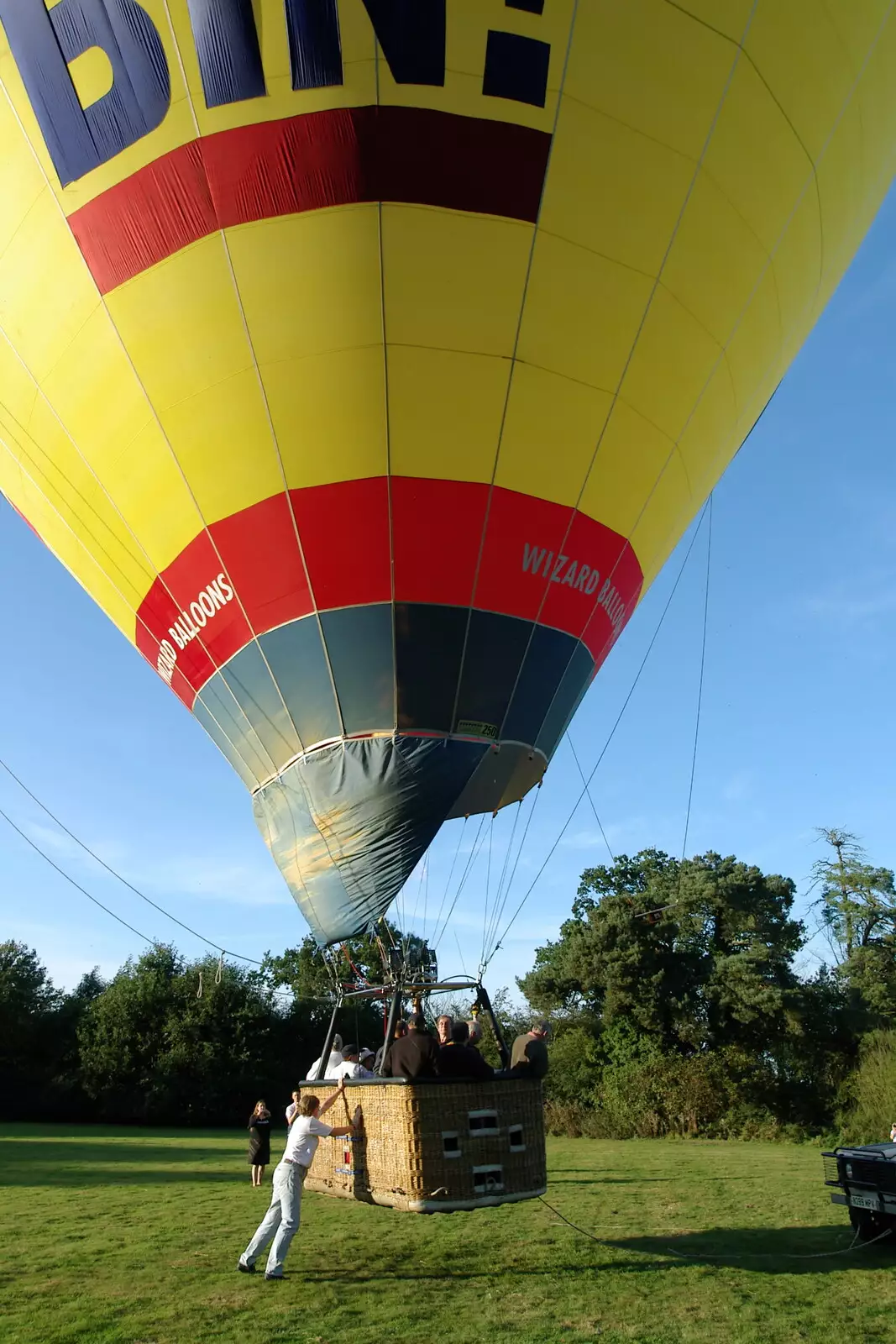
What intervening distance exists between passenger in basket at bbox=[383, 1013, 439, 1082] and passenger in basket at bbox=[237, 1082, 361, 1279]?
447 millimetres

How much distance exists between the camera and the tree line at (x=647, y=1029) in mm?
21359

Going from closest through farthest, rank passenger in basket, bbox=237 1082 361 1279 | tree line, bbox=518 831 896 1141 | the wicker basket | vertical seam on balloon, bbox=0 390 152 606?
1. the wicker basket
2. passenger in basket, bbox=237 1082 361 1279
3. vertical seam on balloon, bbox=0 390 152 606
4. tree line, bbox=518 831 896 1141

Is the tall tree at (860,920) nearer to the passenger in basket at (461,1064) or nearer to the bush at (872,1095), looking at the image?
the bush at (872,1095)

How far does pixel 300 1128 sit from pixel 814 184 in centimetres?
692

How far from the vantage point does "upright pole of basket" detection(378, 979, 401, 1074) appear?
470cm

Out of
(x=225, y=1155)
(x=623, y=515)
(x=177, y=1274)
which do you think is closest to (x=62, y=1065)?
(x=225, y=1155)

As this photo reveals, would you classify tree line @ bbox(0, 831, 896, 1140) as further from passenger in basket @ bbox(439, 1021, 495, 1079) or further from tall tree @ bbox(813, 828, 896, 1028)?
passenger in basket @ bbox(439, 1021, 495, 1079)

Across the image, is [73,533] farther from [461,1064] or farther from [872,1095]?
[872,1095]

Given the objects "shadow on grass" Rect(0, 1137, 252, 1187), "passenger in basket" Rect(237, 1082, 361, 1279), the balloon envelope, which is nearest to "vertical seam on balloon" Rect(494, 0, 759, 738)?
the balloon envelope

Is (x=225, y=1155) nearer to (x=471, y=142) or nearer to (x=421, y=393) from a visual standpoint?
(x=421, y=393)

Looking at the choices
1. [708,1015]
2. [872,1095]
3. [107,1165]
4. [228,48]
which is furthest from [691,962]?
[228,48]

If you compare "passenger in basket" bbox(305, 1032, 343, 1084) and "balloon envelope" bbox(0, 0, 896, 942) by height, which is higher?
"balloon envelope" bbox(0, 0, 896, 942)

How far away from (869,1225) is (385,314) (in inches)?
Answer: 285

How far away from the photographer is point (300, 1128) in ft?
16.7
